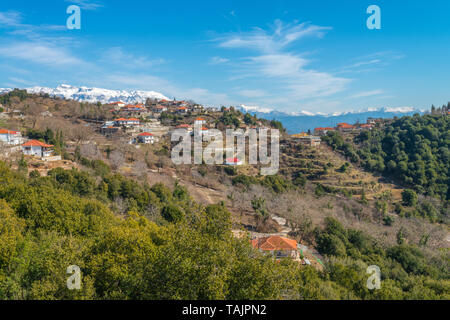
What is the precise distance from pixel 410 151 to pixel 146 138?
52528mm

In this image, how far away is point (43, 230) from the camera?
50.2ft

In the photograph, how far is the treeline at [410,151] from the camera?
153ft

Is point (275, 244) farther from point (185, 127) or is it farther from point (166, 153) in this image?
point (185, 127)

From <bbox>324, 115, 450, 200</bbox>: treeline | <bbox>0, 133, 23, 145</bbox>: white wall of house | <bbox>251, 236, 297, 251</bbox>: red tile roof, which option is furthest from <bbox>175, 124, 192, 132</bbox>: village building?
<bbox>251, 236, 297, 251</bbox>: red tile roof

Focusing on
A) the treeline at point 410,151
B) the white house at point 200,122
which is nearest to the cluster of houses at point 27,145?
the white house at point 200,122

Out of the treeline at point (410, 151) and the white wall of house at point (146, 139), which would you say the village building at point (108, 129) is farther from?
the treeline at point (410, 151)

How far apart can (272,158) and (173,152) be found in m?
19.8

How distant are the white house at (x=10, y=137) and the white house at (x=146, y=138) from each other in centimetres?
1998

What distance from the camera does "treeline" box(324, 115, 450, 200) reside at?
4669 cm

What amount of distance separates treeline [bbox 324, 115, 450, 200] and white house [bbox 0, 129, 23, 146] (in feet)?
183

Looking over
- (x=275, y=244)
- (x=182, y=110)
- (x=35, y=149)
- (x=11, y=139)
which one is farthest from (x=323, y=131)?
(x=11, y=139)

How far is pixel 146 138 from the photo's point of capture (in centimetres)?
5359
